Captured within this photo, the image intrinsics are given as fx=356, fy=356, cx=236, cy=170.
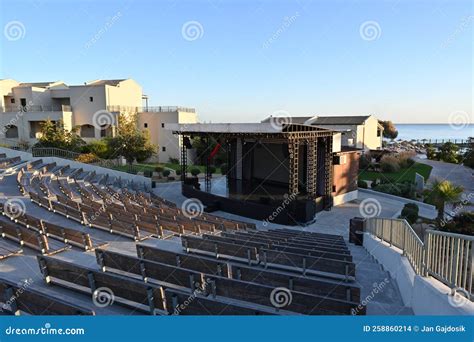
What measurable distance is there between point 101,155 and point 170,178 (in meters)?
7.85

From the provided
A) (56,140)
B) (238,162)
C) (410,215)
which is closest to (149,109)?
(56,140)

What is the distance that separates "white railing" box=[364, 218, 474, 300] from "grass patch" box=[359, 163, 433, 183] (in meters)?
26.2

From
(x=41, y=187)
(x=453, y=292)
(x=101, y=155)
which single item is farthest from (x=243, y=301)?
(x=101, y=155)

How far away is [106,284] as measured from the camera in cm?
491

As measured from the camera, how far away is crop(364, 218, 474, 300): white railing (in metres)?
4.60

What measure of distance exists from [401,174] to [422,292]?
31261mm

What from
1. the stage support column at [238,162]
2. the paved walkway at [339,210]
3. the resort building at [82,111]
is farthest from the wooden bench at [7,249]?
the resort building at [82,111]

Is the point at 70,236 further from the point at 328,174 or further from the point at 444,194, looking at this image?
the point at 444,194

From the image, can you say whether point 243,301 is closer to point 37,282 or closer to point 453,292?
point 453,292

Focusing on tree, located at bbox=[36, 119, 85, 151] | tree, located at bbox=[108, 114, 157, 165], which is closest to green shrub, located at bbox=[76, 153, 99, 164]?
tree, located at bbox=[108, 114, 157, 165]

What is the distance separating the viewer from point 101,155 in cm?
3192

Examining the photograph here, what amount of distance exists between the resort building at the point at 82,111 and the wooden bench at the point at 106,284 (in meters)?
38.6

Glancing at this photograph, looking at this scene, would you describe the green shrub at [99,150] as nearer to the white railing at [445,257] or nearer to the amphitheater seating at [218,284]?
the amphitheater seating at [218,284]

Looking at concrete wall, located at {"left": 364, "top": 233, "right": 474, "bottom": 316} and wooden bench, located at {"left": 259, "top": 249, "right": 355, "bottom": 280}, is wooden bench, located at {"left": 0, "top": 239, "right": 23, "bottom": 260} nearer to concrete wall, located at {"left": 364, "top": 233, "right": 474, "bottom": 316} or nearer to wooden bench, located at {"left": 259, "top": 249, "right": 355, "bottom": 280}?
wooden bench, located at {"left": 259, "top": 249, "right": 355, "bottom": 280}
